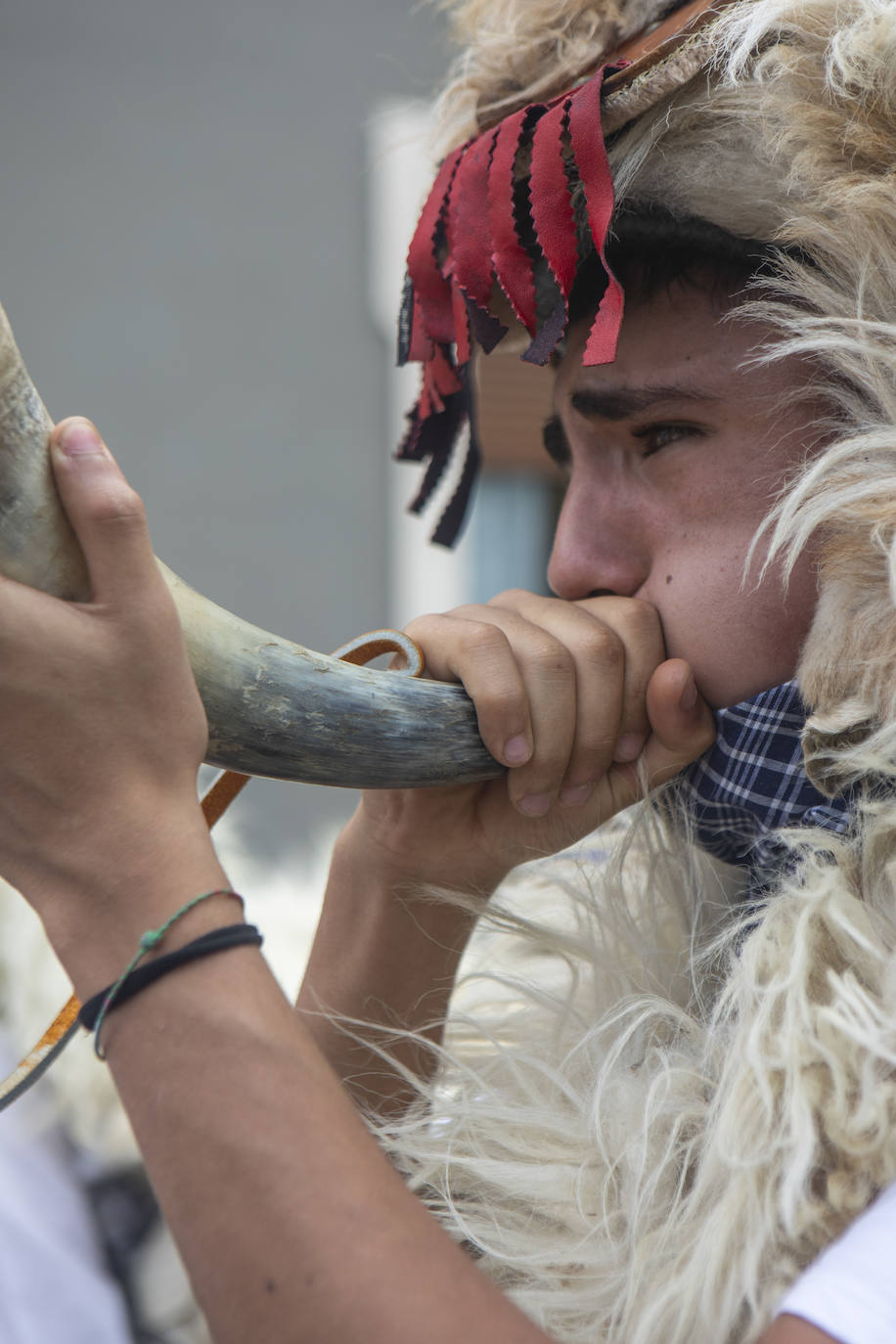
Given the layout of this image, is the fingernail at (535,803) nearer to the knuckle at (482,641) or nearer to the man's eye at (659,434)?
the knuckle at (482,641)

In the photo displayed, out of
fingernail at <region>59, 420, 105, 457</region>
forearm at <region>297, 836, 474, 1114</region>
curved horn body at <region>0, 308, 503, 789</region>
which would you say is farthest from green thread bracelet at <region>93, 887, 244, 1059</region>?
forearm at <region>297, 836, 474, 1114</region>

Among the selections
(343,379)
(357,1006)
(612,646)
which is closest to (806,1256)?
(612,646)

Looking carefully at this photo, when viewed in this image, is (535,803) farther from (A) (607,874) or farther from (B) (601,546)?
(B) (601,546)

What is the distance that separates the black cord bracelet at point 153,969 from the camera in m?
0.74

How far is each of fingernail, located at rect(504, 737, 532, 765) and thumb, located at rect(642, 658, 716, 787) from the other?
Result: 12 cm

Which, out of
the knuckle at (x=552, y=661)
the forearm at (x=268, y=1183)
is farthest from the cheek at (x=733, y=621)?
the forearm at (x=268, y=1183)

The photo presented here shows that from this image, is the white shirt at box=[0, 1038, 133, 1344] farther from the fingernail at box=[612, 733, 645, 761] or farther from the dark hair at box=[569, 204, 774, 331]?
the dark hair at box=[569, 204, 774, 331]

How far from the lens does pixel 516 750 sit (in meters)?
1.04

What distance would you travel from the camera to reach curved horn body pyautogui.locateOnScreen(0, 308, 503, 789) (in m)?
0.75

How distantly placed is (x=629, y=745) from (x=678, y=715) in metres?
0.07

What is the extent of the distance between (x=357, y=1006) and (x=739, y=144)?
3.10 feet

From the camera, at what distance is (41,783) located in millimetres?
756

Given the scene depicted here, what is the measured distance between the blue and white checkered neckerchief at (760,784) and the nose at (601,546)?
0.18 metres

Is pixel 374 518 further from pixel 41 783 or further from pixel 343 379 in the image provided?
pixel 41 783
